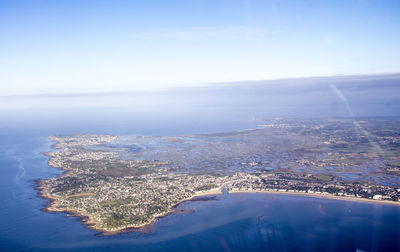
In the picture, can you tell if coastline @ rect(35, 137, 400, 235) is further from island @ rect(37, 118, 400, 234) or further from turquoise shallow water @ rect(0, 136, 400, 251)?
turquoise shallow water @ rect(0, 136, 400, 251)

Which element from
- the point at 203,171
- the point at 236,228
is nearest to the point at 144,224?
the point at 236,228

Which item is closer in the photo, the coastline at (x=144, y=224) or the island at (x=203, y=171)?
the coastline at (x=144, y=224)

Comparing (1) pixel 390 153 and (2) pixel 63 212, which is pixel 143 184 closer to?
(2) pixel 63 212

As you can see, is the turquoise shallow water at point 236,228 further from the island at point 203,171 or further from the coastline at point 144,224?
the island at point 203,171

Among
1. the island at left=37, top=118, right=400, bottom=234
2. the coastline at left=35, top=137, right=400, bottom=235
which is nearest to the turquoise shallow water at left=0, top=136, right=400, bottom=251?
the coastline at left=35, top=137, right=400, bottom=235

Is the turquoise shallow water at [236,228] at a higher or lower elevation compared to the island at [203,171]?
lower

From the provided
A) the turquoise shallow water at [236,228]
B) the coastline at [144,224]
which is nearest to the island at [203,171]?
the coastline at [144,224]

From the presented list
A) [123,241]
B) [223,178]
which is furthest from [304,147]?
[123,241]

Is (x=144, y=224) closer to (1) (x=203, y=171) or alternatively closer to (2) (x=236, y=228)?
(2) (x=236, y=228)
